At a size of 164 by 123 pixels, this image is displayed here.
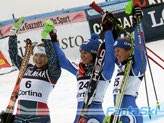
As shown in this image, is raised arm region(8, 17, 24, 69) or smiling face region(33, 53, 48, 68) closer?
smiling face region(33, 53, 48, 68)

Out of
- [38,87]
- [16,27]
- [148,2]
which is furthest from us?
[148,2]

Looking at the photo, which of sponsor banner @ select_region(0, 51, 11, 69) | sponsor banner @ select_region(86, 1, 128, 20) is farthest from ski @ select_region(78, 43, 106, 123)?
sponsor banner @ select_region(86, 1, 128, 20)

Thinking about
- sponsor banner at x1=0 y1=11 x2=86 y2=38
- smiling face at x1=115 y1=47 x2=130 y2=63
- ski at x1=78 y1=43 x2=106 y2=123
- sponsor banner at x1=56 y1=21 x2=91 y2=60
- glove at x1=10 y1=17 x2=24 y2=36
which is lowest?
ski at x1=78 y1=43 x2=106 y2=123

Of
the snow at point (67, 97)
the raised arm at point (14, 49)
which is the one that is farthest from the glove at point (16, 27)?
the snow at point (67, 97)

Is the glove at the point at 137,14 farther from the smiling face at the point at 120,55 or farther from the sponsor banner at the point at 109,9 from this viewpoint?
the sponsor banner at the point at 109,9

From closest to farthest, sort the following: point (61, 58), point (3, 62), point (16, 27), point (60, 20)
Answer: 1. point (61, 58)
2. point (16, 27)
3. point (3, 62)
4. point (60, 20)

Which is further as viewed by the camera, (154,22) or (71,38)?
(154,22)

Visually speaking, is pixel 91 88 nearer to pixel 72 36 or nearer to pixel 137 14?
pixel 137 14

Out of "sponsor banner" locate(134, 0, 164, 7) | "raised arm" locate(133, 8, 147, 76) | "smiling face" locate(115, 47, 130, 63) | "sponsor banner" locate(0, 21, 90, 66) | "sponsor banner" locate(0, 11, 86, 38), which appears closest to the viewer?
"raised arm" locate(133, 8, 147, 76)

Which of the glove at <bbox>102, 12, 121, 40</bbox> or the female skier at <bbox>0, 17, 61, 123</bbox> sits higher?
the glove at <bbox>102, 12, 121, 40</bbox>

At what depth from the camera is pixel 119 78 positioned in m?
4.13

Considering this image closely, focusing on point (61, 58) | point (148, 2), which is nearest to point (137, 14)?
point (61, 58)

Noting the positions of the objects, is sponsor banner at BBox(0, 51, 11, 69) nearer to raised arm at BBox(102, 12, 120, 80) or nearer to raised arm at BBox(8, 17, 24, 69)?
raised arm at BBox(8, 17, 24, 69)

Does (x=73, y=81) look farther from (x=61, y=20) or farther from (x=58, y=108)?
(x=61, y=20)
